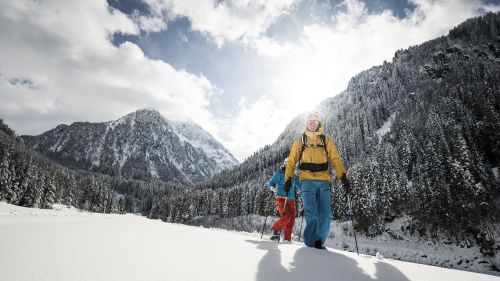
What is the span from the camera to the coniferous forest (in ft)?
137

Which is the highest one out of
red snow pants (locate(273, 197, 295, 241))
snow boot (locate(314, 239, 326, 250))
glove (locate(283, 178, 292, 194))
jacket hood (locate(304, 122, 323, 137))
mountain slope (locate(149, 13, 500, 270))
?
mountain slope (locate(149, 13, 500, 270))

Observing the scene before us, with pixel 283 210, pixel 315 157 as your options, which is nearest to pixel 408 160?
pixel 283 210

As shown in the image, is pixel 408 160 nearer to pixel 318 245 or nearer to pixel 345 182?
pixel 345 182

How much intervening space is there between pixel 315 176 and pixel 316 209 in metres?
0.72

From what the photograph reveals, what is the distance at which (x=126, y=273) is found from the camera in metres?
2.39

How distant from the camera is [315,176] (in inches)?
238

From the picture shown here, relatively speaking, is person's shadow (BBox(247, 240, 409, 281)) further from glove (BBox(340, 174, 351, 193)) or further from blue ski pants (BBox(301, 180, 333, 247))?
glove (BBox(340, 174, 351, 193))

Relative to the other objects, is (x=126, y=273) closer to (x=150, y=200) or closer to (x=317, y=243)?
(x=317, y=243)

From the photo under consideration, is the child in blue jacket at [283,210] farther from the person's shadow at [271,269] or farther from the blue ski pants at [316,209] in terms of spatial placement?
the person's shadow at [271,269]

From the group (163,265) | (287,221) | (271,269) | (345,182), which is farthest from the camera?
(287,221)

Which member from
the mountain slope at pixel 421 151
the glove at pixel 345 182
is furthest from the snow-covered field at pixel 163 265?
the mountain slope at pixel 421 151

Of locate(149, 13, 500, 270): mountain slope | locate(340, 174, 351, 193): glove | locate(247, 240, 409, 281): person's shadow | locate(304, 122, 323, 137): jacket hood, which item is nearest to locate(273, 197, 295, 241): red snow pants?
locate(340, 174, 351, 193): glove

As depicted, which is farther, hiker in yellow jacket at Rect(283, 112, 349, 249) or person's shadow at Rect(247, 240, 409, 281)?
hiker in yellow jacket at Rect(283, 112, 349, 249)

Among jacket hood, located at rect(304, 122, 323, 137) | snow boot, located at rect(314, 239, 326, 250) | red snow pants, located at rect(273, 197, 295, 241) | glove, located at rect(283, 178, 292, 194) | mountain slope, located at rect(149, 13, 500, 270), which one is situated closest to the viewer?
snow boot, located at rect(314, 239, 326, 250)
